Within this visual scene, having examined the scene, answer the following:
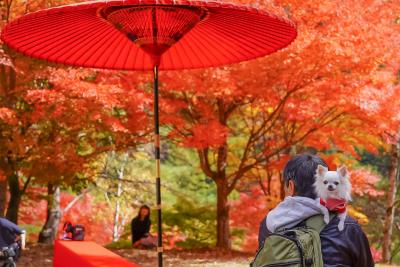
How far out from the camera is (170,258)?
10.7 metres

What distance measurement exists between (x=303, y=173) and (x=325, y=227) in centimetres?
22

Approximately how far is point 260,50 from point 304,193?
12.2 feet

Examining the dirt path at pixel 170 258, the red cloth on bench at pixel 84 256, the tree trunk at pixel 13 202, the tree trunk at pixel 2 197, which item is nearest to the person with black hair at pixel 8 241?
the red cloth on bench at pixel 84 256

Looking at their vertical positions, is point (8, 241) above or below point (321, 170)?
below

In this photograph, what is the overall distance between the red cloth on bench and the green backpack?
4939 mm

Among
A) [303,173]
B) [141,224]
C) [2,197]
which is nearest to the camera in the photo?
[303,173]

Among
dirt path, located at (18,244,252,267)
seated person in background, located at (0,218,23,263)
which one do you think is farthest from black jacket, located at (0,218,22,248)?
dirt path, located at (18,244,252,267)

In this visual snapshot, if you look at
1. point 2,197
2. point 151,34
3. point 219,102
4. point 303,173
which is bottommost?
point 2,197

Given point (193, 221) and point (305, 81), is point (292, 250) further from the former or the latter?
point (193, 221)

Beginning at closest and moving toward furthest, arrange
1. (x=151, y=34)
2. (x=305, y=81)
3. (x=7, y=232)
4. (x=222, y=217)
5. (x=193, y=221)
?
(x=151, y=34) < (x=7, y=232) < (x=305, y=81) < (x=222, y=217) < (x=193, y=221)

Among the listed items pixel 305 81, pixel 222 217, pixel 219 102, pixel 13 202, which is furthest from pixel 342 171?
pixel 222 217

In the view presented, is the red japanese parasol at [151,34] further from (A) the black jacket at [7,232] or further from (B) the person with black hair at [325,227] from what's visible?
(B) the person with black hair at [325,227]

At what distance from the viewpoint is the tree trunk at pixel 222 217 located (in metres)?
12.6

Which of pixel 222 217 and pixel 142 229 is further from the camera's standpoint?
pixel 222 217
